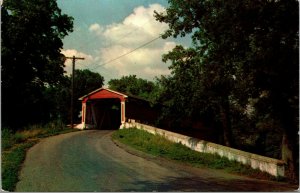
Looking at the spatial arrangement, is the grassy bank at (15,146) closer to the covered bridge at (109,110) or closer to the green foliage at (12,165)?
the green foliage at (12,165)

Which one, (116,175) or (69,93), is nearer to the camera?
(116,175)

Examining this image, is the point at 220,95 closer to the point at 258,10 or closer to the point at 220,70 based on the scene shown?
the point at 220,70

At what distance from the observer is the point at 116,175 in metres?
14.7

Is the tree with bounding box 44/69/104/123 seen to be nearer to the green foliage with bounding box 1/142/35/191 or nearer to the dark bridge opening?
the dark bridge opening

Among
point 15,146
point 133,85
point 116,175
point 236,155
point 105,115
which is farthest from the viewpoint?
point 133,85

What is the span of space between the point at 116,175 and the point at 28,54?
20.8 meters

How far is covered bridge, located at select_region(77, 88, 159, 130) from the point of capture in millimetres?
38944

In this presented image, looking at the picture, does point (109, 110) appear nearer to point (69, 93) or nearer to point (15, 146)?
point (69, 93)

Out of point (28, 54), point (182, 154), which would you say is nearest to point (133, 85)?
point (28, 54)

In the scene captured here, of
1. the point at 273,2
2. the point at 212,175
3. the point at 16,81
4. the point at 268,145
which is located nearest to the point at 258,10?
the point at 273,2

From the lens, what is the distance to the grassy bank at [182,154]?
17672mm

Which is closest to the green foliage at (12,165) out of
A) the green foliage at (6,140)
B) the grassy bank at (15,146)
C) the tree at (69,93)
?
the grassy bank at (15,146)

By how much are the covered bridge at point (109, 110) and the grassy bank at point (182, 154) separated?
11.7 meters

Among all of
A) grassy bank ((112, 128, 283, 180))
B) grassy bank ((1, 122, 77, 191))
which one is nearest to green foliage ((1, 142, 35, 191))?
grassy bank ((1, 122, 77, 191))
